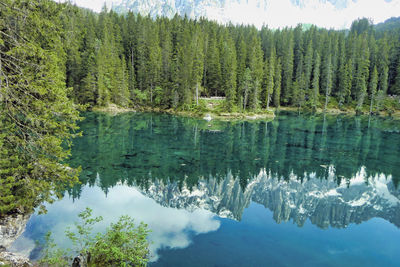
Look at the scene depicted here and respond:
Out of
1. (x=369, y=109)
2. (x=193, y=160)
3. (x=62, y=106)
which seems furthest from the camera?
(x=369, y=109)

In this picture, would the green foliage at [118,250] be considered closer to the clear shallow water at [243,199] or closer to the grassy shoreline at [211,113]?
the clear shallow water at [243,199]

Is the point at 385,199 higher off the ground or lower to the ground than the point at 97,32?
lower

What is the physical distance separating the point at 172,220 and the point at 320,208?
11.0 meters

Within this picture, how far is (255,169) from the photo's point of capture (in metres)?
29.1

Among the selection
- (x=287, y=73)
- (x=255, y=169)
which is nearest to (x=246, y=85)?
(x=287, y=73)

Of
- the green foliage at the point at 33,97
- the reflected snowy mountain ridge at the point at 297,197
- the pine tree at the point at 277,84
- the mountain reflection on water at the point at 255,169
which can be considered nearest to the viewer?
the green foliage at the point at 33,97

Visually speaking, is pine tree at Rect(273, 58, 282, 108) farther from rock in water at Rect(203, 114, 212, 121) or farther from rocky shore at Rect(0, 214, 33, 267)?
rocky shore at Rect(0, 214, 33, 267)

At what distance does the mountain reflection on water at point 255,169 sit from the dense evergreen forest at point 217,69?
26.7m

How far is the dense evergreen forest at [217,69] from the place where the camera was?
7338cm

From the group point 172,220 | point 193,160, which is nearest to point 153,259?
point 172,220

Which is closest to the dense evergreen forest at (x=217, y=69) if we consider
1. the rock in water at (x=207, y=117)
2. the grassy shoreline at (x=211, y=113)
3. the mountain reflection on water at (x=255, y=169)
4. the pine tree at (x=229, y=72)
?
the pine tree at (x=229, y=72)

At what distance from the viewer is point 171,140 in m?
41.8

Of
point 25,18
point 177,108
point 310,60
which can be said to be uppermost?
point 310,60

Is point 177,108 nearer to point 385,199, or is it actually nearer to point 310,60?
point 310,60
